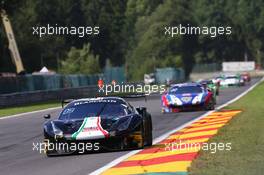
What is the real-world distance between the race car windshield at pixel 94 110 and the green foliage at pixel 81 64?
201ft

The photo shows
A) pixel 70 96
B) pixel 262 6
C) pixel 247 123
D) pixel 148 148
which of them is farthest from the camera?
pixel 262 6

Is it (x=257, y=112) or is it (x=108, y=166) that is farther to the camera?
(x=257, y=112)

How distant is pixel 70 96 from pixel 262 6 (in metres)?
96.3

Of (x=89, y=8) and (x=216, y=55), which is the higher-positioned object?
(x=89, y=8)

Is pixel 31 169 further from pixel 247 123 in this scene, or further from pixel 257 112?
pixel 257 112

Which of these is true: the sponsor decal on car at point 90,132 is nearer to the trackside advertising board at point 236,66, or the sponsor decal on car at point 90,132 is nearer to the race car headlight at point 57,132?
the race car headlight at point 57,132

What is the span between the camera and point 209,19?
14988 centimetres

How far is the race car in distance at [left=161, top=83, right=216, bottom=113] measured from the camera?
95.3 feet

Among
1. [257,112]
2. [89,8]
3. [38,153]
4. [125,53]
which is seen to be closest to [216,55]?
[125,53]

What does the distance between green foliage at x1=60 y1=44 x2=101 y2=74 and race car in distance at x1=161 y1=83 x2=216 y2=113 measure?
47.7 metres

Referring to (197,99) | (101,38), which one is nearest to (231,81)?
(101,38)

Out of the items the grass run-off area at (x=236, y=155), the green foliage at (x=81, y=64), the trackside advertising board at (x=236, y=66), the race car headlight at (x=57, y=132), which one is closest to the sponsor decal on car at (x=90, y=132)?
the race car headlight at (x=57, y=132)

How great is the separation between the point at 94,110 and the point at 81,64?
64.7m

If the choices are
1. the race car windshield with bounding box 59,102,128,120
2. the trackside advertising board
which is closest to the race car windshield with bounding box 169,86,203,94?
the race car windshield with bounding box 59,102,128,120
